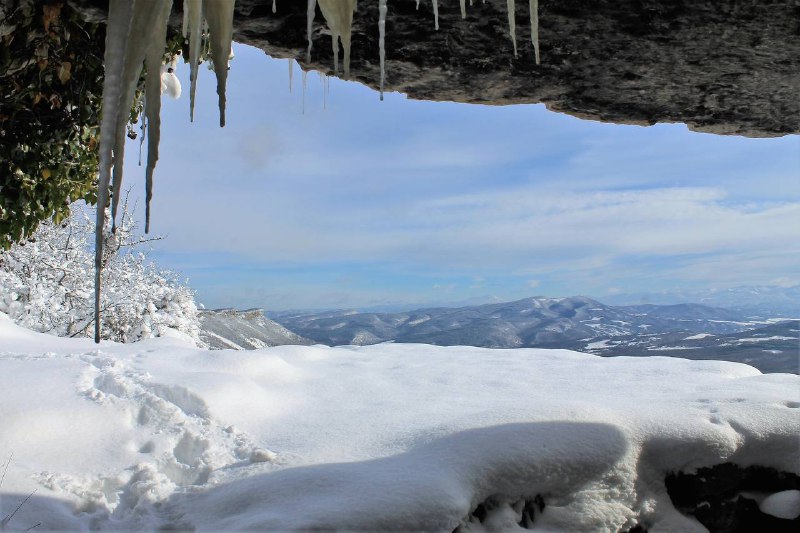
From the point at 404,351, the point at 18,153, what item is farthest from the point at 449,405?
the point at 18,153

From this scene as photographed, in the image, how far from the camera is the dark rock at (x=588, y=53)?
104 inches

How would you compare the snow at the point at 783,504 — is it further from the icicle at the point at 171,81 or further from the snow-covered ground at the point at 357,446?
the icicle at the point at 171,81

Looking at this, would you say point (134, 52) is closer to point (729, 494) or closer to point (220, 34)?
point (220, 34)

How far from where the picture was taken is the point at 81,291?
40.0 feet

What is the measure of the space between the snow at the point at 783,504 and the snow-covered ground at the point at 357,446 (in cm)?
1

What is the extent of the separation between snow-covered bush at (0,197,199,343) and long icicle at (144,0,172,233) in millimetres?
10539

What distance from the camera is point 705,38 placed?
282 cm

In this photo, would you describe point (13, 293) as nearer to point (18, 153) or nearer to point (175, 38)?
point (18, 153)

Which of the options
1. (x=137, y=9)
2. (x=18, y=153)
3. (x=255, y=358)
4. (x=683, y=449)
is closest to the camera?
(x=137, y=9)

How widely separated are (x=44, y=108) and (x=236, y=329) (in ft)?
41.5

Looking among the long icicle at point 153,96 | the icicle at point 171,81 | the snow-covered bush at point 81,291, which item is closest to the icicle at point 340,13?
the long icicle at point 153,96

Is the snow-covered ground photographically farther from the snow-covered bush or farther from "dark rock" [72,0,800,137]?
the snow-covered bush

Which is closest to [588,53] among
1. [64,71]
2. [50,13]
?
[50,13]

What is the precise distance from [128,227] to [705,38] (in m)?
13.1
